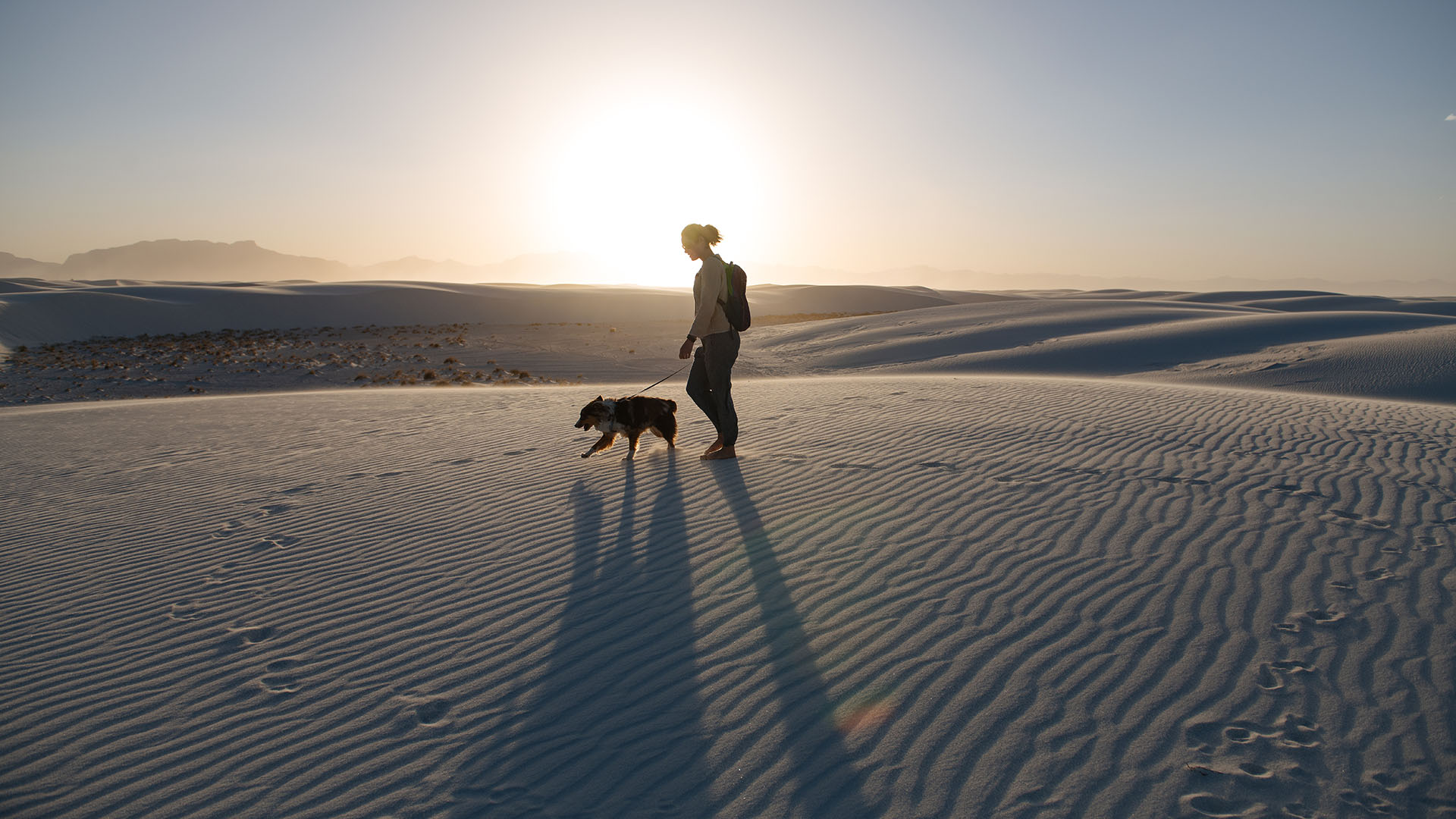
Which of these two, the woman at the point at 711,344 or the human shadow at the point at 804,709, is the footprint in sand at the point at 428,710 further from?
the woman at the point at 711,344

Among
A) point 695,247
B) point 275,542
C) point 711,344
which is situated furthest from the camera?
point 711,344

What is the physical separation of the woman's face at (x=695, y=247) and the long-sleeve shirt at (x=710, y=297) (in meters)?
0.06

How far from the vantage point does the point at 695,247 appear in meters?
6.21

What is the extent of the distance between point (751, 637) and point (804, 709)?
0.62 meters

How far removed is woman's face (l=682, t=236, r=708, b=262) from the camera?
20.4ft

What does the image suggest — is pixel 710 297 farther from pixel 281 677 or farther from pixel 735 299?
pixel 281 677

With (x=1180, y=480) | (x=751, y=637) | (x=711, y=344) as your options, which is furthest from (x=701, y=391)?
(x=1180, y=480)

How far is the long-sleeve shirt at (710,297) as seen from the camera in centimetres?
622

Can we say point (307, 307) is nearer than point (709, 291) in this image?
No

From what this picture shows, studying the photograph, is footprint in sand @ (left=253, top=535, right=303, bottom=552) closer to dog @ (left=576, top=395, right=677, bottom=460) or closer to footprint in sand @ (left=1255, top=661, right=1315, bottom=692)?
dog @ (left=576, top=395, right=677, bottom=460)

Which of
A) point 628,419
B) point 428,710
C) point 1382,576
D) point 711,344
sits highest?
point 711,344

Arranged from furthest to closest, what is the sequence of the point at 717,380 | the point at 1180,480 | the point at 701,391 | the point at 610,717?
the point at 701,391
the point at 717,380
the point at 1180,480
the point at 610,717

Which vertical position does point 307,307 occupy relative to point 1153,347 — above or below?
above

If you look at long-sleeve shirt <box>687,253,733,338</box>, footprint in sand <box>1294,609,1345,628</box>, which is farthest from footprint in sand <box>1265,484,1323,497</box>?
long-sleeve shirt <box>687,253,733,338</box>
